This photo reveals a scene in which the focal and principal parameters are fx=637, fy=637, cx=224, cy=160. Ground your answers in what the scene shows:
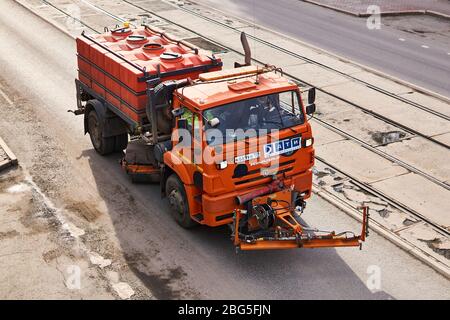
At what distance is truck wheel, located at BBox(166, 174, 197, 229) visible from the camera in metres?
11.6

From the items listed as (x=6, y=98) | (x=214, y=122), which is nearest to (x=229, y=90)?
(x=214, y=122)

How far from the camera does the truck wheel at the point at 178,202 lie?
37.9 feet

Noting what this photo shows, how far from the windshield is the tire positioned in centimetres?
461

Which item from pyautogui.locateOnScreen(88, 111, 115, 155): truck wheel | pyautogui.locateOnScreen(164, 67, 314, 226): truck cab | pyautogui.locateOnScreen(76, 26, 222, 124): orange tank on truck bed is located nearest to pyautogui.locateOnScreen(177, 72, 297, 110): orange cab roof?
pyautogui.locateOnScreen(164, 67, 314, 226): truck cab

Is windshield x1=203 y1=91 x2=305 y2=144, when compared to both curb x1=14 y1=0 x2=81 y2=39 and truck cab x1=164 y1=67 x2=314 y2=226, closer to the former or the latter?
truck cab x1=164 y1=67 x2=314 y2=226

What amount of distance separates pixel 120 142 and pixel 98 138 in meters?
0.51

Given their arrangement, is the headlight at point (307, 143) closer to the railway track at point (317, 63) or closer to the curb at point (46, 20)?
the railway track at point (317, 63)

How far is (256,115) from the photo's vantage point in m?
11.0

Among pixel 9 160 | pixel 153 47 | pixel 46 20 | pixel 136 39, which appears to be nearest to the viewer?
pixel 153 47

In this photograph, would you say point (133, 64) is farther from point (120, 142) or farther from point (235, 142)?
point (235, 142)

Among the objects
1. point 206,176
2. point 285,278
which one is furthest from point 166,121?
point 285,278

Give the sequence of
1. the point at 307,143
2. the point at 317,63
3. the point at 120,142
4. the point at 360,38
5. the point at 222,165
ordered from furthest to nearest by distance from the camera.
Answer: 1. the point at 360,38
2. the point at 317,63
3. the point at 120,142
4. the point at 307,143
5. the point at 222,165

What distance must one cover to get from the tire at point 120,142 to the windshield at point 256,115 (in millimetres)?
4606

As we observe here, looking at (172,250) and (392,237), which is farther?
(392,237)
